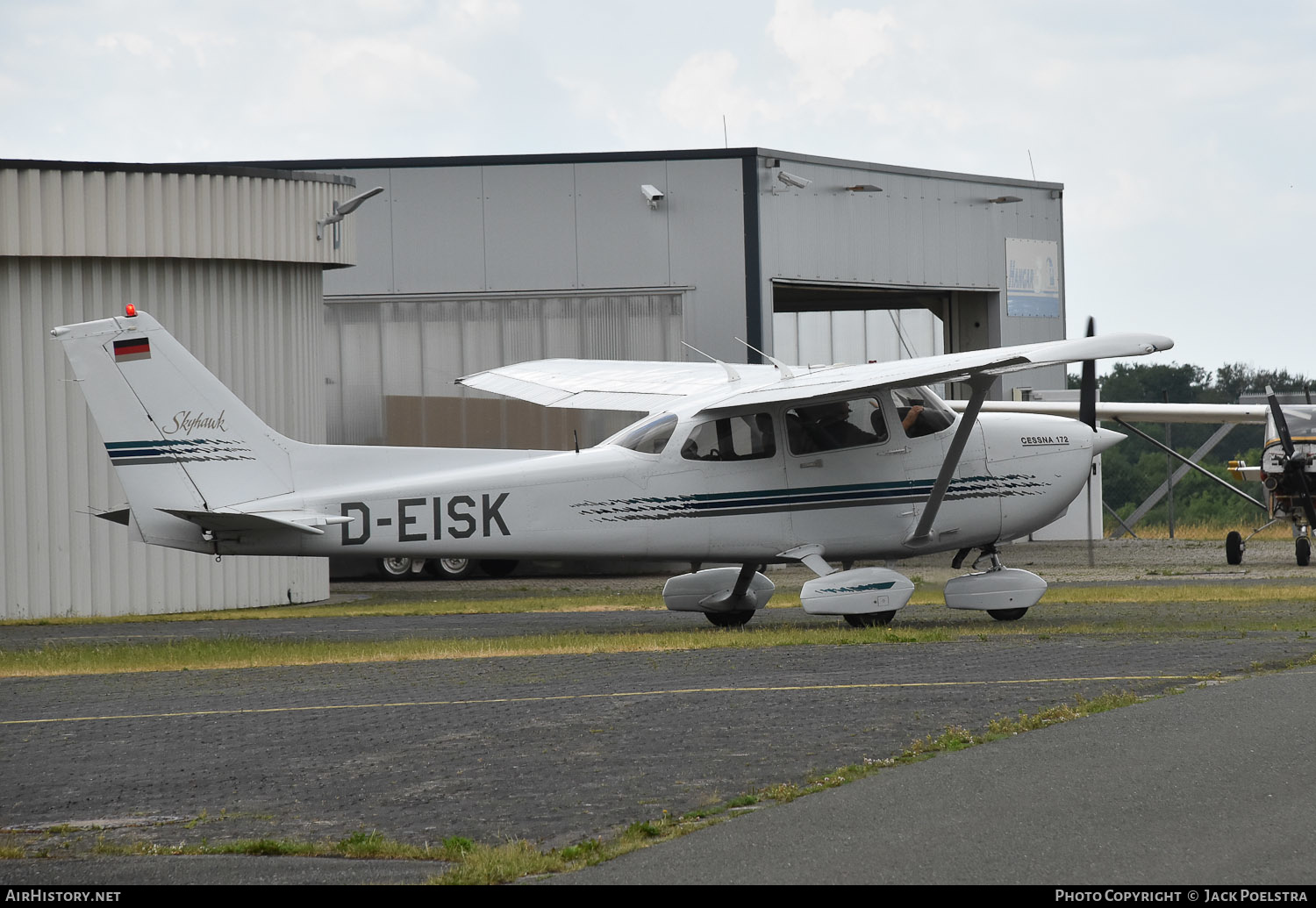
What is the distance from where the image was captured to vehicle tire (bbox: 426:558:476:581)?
27047 millimetres

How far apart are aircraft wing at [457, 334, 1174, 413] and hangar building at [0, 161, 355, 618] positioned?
479 cm

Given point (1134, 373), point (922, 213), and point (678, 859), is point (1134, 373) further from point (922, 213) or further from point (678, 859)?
point (678, 859)

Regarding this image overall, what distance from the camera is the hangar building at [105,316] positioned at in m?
18.5

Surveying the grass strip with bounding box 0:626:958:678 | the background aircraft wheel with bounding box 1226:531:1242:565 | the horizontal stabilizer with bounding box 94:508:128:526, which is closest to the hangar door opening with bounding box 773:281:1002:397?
the background aircraft wheel with bounding box 1226:531:1242:565

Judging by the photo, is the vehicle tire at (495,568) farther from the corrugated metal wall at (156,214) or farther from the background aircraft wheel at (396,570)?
the corrugated metal wall at (156,214)

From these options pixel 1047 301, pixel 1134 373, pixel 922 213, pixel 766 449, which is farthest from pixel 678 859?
pixel 1134 373

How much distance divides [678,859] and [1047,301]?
3086 centimetres

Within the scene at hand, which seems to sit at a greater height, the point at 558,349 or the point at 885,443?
the point at 558,349

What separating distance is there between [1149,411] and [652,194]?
9.95 meters

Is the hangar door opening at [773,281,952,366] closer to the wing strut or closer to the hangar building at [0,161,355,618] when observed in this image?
the hangar building at [0,161,355,618]

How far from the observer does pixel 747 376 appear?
1565 cm

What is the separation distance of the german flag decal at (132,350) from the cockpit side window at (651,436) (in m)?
4.11

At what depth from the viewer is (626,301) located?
93.4 feet

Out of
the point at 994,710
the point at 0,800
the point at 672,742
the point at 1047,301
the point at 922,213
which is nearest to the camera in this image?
the point at 0,800
